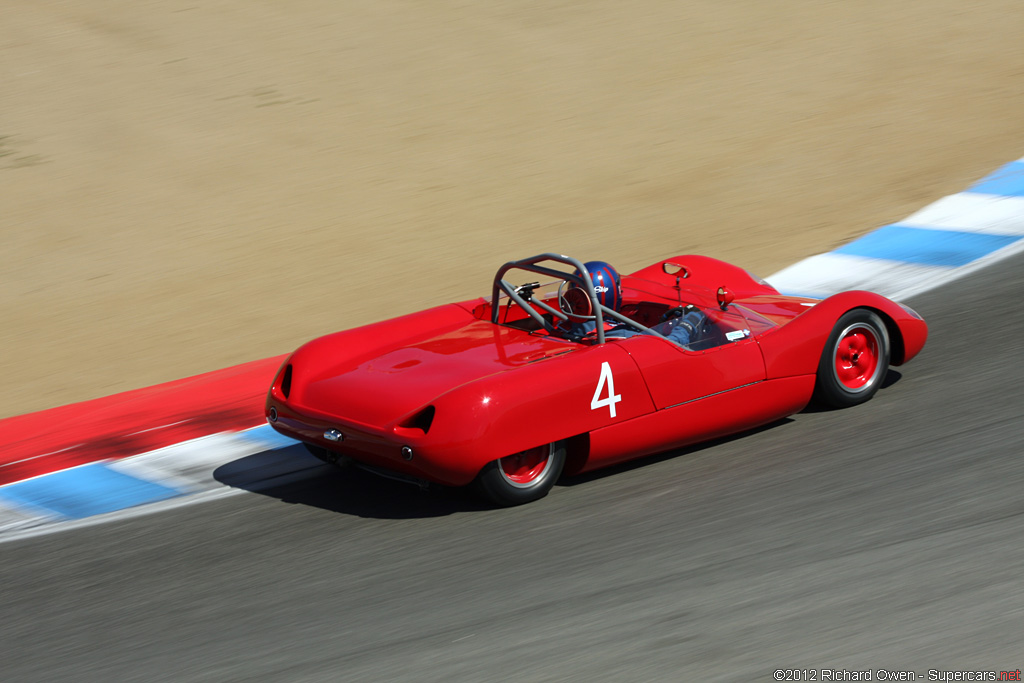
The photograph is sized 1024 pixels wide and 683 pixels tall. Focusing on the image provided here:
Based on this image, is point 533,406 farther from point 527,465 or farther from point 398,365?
point 398,365

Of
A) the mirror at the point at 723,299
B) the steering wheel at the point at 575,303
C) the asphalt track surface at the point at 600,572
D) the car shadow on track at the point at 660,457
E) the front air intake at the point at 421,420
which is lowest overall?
the asphalt track surface at the point at 600,572

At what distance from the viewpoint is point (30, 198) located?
1158 cm

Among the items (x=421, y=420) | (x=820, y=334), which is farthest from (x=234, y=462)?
(x=820, y=334)

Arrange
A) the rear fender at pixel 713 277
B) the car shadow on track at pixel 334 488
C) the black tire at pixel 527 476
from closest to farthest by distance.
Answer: the black tire at pixel 527 476
the car shadow on track at pixel 334 488
the rear fender at pixel 713 277

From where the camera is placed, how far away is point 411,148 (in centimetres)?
1263

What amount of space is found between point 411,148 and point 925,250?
593 centimetres

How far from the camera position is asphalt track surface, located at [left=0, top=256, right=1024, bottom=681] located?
13.0 feet

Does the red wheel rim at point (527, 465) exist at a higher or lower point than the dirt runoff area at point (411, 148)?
lower

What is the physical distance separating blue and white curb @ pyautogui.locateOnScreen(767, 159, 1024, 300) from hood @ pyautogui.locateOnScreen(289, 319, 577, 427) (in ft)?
10.8

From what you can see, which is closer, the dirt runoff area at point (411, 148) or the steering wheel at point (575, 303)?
the steering wheel at point (575, 303)

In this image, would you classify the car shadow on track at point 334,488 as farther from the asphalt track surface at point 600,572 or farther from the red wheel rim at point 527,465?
the red wheel rim at point 527,465

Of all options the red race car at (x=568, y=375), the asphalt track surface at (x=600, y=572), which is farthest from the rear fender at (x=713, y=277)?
the asphalt track surface at (x=600, y=572)

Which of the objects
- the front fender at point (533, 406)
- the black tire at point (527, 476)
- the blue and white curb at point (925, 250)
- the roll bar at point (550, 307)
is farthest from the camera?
the blue and white curb at point (925, 250)

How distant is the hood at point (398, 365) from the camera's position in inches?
201
